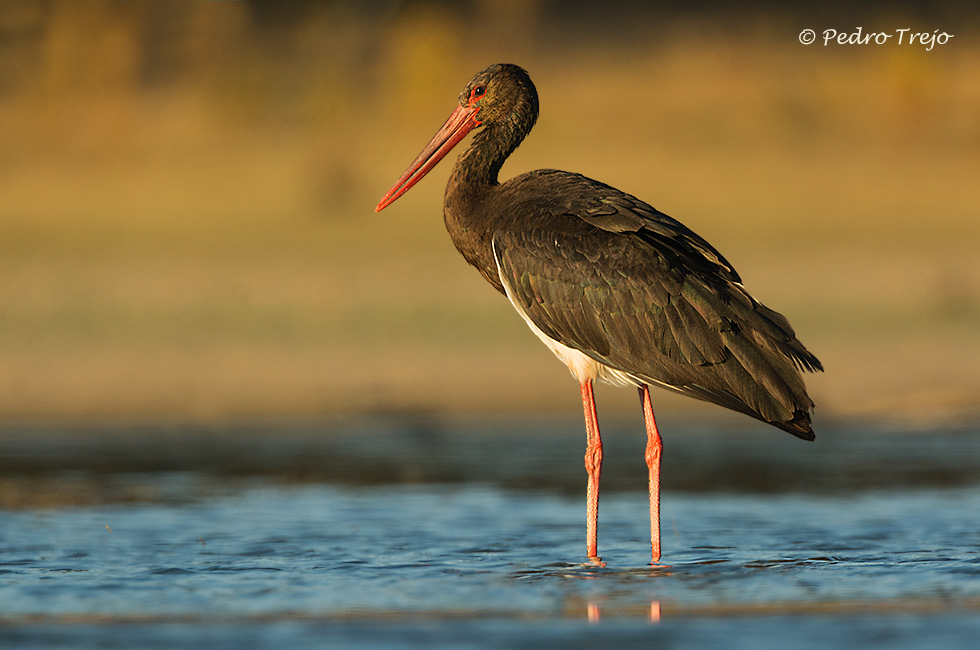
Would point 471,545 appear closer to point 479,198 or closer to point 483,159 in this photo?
point 479,198

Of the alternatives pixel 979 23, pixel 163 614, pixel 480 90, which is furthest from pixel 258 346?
pixel 979 23

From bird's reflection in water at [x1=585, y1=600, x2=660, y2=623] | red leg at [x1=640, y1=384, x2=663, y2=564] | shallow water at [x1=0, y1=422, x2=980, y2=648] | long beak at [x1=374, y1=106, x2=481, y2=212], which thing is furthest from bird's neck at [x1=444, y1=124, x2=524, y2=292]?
bird's reflection in water at [x1=585, y1=600, x2=660, y2=623]

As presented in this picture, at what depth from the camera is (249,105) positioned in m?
23.6

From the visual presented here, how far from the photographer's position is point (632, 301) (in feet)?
24.7

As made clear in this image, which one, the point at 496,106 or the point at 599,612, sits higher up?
the point at 496,106

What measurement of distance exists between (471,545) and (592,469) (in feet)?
2.58

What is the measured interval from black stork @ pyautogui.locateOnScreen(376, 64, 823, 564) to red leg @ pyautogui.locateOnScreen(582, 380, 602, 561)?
1cm

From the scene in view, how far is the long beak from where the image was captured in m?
8.65

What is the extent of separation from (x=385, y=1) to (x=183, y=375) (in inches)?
496

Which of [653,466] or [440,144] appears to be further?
[440,144]

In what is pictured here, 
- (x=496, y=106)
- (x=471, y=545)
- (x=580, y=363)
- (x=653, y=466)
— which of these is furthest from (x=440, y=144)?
(x=471, y=545)

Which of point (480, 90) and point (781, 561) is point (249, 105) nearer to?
point (480, 90)

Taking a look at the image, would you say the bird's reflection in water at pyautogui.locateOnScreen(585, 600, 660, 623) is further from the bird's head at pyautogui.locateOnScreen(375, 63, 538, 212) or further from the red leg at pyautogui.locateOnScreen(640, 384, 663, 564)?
the bird's head at pyautogui.locateOnScreen(375, 63, 538, 212)

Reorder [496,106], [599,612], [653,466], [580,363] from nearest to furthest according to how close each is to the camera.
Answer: [599,612]
[580,363]
[653,466]
[496,106]
